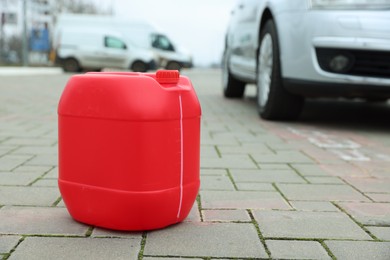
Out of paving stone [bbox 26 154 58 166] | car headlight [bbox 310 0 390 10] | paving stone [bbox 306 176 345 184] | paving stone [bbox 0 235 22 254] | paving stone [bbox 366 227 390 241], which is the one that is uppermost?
car headlight [bbox 310 0 390 10]

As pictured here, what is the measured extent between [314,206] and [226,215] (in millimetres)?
479

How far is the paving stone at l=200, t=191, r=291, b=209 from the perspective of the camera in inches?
102

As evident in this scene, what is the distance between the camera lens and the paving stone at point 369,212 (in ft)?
7.92

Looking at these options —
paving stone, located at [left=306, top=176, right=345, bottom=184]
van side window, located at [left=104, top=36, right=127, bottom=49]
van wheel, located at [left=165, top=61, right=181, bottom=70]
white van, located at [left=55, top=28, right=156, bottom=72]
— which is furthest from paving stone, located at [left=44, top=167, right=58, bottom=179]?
van wheel, located at [left=165, top=61, right=181, bottom=70]

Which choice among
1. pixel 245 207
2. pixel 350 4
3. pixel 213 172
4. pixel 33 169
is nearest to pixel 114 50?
pixel 350 4

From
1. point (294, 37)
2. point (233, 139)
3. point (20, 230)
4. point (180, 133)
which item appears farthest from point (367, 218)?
point (294, 37)

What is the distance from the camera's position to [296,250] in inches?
79.4

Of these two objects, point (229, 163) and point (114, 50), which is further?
point (114, 50)

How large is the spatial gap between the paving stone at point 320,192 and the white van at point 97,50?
2005cm

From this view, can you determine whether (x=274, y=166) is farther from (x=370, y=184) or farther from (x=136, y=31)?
(x=136, y=31)

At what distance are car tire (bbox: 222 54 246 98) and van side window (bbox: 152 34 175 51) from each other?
15279 millimetres

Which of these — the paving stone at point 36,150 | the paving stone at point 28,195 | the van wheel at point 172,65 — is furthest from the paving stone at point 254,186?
the van wheel at point 172,65

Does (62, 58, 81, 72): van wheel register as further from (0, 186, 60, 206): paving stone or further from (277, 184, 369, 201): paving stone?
(277, 184, 369, 201): paving stone

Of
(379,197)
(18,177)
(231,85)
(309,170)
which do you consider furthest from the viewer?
(231,85)
